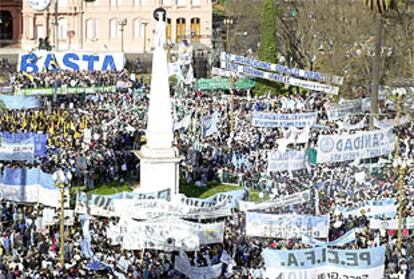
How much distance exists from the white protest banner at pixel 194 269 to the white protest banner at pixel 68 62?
30.4m

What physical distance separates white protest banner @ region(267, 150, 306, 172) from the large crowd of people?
24.6 inches

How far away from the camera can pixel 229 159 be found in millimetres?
39844

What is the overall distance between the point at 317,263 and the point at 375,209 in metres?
6.44

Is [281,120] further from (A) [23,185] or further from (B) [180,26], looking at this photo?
(B) [180,26]

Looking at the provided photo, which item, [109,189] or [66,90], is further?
[66,90]

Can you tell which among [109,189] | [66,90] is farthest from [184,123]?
[66,90]

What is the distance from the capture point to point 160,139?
33438 mm

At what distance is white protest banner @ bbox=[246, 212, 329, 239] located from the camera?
85.7 feet

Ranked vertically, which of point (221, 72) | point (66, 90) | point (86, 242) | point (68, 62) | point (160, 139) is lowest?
point (86, 242)

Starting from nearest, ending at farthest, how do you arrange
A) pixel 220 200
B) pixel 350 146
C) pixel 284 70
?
pixel 220 200 → pixel 350 146 → pixel 284 70

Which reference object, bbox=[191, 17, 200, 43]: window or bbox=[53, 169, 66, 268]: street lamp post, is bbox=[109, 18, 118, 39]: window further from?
bbox=[53, 169, 66, 268]: street lamp post

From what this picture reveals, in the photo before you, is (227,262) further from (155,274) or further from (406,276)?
(406,276)

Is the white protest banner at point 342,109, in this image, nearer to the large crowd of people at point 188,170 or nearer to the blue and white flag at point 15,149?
the large crowd of people at point 188,170

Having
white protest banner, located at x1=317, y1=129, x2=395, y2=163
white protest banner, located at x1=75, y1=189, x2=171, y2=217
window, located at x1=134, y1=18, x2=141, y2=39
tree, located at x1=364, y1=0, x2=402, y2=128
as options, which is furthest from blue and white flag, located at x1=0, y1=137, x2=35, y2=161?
window, located at x1=134, y1=18, x2=141, y2=39
